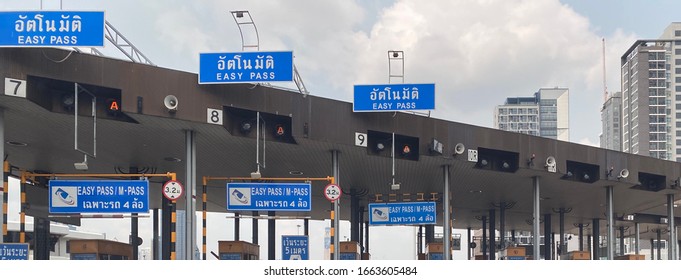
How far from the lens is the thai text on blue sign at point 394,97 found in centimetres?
2436

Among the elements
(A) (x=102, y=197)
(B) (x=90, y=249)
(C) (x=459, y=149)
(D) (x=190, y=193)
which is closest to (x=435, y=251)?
(C) (x=459, y=149)

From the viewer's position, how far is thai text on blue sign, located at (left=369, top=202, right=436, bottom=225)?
31.3 metres

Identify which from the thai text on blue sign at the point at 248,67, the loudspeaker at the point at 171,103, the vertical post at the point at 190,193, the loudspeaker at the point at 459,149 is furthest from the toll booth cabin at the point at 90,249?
the loudspeaker at the point at 459,149

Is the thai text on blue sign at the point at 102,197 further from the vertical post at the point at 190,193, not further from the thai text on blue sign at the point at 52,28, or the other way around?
the thai text on blue sign at the point at 52,28

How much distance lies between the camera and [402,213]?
105 ft

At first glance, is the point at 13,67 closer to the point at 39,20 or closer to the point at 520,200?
the point at 39,20

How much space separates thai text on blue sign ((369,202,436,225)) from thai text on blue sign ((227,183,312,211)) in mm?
7504

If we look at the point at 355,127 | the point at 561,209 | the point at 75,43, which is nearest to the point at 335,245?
the point at 355,127

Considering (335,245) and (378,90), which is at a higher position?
(378,90)

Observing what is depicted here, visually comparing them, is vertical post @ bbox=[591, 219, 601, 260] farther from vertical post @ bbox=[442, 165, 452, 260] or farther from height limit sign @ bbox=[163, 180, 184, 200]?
height limit sign @ bbox=[163, 180, 184, 200]

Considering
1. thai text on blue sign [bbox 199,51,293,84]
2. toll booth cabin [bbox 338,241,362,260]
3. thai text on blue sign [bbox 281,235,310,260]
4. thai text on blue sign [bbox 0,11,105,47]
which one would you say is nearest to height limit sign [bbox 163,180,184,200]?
thai text on blue sign [bbox 199,51,293,84]

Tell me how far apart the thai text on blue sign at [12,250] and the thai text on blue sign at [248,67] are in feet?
19.7

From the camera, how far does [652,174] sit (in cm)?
3828

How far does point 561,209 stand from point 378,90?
2796 cm
